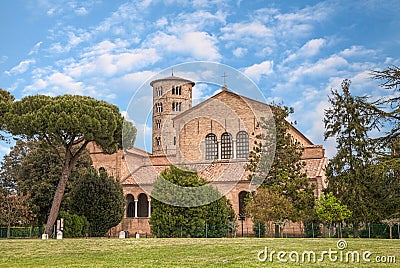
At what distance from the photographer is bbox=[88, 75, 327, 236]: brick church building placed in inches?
1599

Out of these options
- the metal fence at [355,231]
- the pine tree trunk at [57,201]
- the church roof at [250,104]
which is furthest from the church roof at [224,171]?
the pine tree trunk at [57,201]

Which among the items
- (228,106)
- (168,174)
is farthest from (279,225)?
(228,106)

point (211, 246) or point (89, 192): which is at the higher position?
point (89, 192)

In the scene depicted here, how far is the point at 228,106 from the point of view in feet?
151

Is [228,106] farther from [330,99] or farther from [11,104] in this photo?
[11,104]

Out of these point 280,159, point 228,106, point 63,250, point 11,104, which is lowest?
point 63,250

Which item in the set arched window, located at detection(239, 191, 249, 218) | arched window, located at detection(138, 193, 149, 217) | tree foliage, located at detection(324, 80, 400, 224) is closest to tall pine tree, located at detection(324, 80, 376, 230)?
tree foliage, located at detection(324, 80, 400, 224)

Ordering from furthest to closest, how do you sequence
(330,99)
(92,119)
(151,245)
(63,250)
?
(330,99), (92,119), (151,245), (63,250)

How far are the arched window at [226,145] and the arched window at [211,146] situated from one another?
2.50 ft

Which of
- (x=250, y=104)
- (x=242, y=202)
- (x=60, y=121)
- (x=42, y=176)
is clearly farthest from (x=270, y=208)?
(x=42, y=176)

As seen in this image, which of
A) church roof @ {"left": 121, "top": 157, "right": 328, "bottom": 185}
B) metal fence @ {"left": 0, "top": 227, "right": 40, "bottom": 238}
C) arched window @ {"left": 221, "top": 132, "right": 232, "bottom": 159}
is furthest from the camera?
arched window @ {"left": 221, "top": 132, "right": 232, "bottom": 159}

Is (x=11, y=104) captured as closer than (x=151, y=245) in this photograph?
No

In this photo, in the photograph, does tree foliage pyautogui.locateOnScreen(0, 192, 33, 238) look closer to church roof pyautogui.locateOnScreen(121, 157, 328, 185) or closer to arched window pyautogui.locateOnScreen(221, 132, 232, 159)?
church roof pyautogui.locateOnScreen(121, 157, 328, 185)

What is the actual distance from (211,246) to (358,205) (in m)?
16.2
